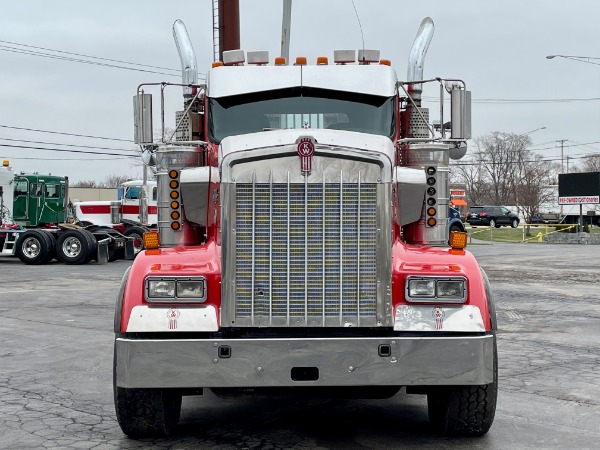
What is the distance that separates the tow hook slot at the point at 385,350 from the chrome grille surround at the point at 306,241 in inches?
7.1

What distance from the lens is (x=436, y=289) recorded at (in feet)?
18.3

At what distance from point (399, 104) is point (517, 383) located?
286 cm

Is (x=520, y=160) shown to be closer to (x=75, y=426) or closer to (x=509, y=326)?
(x=509, y=326)

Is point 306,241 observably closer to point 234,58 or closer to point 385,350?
point 385,350

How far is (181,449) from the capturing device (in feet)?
19.5

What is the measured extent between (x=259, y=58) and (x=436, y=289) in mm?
3067

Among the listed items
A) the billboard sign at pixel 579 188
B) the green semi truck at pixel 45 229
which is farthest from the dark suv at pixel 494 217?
the green semi truck at pixel 45 229

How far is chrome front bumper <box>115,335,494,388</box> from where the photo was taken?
5418 mm

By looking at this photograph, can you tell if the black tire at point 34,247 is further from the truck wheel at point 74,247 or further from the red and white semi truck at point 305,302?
the red and white semi truck at point 305,302

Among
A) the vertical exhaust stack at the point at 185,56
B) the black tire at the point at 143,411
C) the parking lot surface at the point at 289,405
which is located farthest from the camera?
the vertical exhaust stack at the point at 185,56

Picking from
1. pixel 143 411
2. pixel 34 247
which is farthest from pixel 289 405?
pixel 34 247

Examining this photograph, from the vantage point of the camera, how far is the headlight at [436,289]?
18.2ft

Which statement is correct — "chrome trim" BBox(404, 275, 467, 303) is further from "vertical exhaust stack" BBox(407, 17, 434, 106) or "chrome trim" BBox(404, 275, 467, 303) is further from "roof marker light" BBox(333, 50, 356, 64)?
"vertical exhaust stack" BBox(407, 17, 434, 106)

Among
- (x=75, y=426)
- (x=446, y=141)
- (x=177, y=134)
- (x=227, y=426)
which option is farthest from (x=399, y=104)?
(x=75, y=426)
